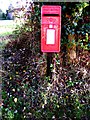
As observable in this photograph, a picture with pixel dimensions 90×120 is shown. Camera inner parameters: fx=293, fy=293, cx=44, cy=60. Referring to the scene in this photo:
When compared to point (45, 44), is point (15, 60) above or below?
below

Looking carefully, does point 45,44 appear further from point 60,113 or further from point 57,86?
point 60,113

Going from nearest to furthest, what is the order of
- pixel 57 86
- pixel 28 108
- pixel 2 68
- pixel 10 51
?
pixel 28 108 < pixel 57 86 < pixel 2 68 < pixel 10 51

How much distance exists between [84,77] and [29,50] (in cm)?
126

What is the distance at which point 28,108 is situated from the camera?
12.7ft

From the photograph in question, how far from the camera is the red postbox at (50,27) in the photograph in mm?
3879

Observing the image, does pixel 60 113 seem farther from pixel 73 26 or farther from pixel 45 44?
pixel 73 26

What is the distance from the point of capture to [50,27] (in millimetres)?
3918

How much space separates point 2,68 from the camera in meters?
4.98

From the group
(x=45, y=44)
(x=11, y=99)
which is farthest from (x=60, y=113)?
(x=45, y=44)

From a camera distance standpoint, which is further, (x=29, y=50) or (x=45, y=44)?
(x=29, y=50)

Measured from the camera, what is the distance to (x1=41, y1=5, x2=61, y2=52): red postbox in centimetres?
388

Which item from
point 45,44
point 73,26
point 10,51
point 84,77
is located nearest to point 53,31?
point 45,44

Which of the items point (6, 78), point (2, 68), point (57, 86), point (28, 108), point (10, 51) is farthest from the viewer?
point (10, 51)

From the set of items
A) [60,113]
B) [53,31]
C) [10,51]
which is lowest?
[60,113]
